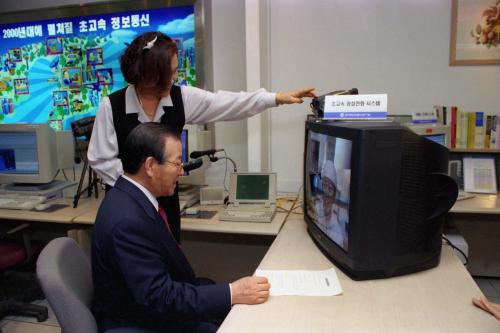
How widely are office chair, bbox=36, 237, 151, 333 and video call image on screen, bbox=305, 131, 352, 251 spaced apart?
0.75 m

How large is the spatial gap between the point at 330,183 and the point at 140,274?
2.43 feet

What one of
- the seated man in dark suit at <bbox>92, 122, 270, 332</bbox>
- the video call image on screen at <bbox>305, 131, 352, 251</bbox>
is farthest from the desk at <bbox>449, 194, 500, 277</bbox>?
the seated man in dark suit at <bbox>92, 122, 270, 332</bbox>

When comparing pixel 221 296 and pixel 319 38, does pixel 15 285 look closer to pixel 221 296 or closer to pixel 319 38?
pixel 221 296

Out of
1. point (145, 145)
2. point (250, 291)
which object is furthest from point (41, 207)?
point (250, 291)

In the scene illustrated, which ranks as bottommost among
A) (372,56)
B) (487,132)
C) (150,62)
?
(487,132)

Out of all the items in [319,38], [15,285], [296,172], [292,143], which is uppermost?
[319,38]

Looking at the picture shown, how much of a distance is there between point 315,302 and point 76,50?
295 cm

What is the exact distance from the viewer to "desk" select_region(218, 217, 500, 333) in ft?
3.45

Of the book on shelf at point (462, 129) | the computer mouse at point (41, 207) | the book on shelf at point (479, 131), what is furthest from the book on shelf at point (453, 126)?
the computer mouse at point (41, 207)

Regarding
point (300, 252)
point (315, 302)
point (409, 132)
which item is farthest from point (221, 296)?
point (409, 132)

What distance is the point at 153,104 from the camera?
6.02ft

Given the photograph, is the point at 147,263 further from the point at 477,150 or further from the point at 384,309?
the point at 477,150

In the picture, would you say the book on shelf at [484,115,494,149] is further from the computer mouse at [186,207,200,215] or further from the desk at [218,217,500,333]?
the computer mouse at [186,207,200,215]

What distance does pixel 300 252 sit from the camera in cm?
160
